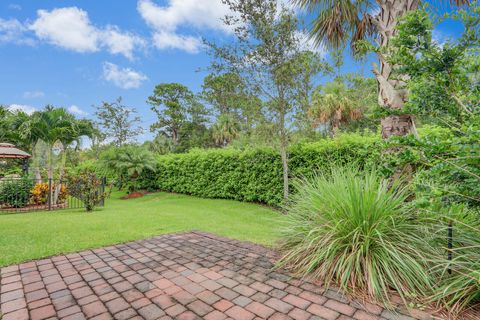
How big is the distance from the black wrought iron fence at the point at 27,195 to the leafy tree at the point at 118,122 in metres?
9.03

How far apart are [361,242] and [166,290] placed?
84.7 inches

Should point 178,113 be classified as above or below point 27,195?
above

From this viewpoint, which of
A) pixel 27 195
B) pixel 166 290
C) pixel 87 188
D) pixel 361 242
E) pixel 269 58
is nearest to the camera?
pixel 166 290

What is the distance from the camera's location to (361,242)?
8.96ft

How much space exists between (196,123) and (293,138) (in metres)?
24.1

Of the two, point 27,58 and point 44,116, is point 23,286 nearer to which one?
point 44,116

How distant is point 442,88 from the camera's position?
245cm

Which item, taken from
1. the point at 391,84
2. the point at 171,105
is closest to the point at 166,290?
the point at 391,84

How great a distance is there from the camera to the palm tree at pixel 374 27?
3.89 m

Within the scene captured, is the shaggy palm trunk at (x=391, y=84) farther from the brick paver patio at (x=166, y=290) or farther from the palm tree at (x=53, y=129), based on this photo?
the palm tree at (x=53, y=129)

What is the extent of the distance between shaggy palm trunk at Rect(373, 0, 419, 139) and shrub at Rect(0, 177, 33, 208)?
1154 cm

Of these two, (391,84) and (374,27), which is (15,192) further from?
(374,27)

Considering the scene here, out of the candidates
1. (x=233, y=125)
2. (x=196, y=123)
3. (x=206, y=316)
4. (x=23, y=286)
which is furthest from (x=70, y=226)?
(x=196, y=123)

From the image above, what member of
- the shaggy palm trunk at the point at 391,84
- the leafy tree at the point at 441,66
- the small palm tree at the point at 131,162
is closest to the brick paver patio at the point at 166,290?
the leafy tree at the point at 441,66
